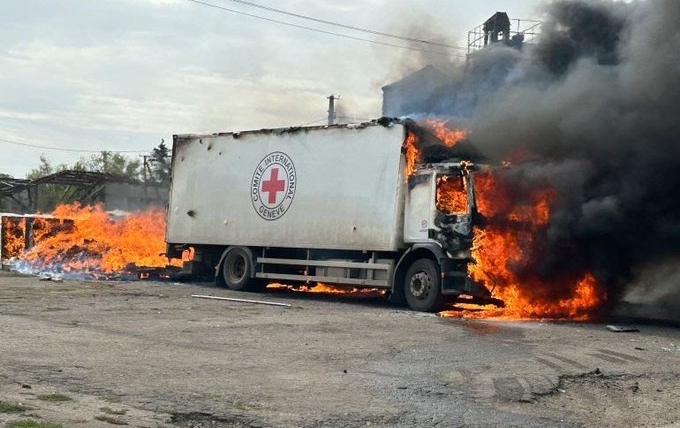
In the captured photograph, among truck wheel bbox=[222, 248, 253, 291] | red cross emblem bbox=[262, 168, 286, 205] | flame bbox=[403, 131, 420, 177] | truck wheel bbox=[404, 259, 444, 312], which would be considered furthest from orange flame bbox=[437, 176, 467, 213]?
truck wheel bbox=[222, 248, 253, 291]

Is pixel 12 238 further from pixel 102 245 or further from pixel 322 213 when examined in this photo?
pixel 322 213

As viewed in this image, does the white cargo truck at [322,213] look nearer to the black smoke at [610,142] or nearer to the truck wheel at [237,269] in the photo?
the truck wheel at [237,269]

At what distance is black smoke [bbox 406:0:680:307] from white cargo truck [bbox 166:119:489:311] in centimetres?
135

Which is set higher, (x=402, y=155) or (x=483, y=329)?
(x=402, y=155)

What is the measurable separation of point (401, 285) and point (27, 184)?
95.0 feet

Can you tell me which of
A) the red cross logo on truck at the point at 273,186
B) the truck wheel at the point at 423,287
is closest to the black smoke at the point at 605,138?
the truck wheel at the point at 423,287

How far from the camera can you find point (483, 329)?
11.1 m

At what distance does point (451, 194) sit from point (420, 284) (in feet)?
5.89

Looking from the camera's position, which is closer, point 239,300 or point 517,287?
point 517,287

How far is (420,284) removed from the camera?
45.0ft

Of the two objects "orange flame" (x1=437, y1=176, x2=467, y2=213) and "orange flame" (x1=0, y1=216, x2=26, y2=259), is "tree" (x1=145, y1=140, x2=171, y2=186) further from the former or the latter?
"orange flame" (x1=437, y1=176, x2=467, y2=213)

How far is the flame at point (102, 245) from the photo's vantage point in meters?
20.7

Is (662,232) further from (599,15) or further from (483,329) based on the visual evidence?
(599,15)

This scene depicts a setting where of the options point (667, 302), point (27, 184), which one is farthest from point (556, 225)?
point (27, 184)
